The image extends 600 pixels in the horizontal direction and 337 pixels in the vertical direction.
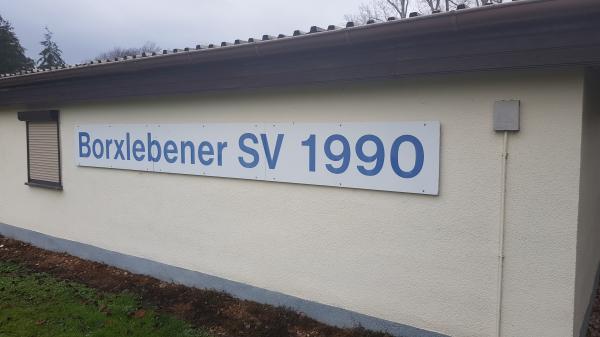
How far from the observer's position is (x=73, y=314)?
5102 millimetres

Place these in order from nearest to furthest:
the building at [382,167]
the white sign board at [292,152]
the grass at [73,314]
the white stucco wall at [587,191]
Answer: the building at [382,167], the white stucco wall at [587,191], the white sign board at [292,152], the grass at [73,314]

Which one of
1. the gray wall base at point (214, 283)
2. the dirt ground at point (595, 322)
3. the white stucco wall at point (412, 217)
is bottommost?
the dirt ground at point (595, 322)

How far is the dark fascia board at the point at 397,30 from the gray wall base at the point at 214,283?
2.45 meters

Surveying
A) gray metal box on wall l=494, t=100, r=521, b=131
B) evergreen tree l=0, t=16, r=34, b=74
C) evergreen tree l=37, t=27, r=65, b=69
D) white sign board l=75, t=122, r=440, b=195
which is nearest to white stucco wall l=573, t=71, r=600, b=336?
gray metal box on wall l=494, t=100, r=521, b=131

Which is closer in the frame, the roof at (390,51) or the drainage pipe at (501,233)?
the roof at (390,51)

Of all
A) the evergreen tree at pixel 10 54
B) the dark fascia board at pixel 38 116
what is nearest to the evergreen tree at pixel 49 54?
the evergreen tree at pixel 10 54

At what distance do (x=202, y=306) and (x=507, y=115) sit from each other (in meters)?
3.66

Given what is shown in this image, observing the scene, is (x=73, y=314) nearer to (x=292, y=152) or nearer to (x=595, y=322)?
(x=292, y=152)

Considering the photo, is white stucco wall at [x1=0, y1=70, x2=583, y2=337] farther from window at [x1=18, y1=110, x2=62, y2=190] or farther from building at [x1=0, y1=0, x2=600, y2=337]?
window at [x1=18, y1=110, x2=62, y2=190]

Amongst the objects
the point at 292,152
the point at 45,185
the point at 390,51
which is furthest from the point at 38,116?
the point at 390,51

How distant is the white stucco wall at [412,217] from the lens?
3418 millimetres

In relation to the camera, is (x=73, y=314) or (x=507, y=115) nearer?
(x=507, y=115)

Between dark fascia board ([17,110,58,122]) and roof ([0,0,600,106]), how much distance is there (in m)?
1.97

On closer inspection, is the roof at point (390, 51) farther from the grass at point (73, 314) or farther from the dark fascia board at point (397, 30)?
the grass at point (73, 314)
